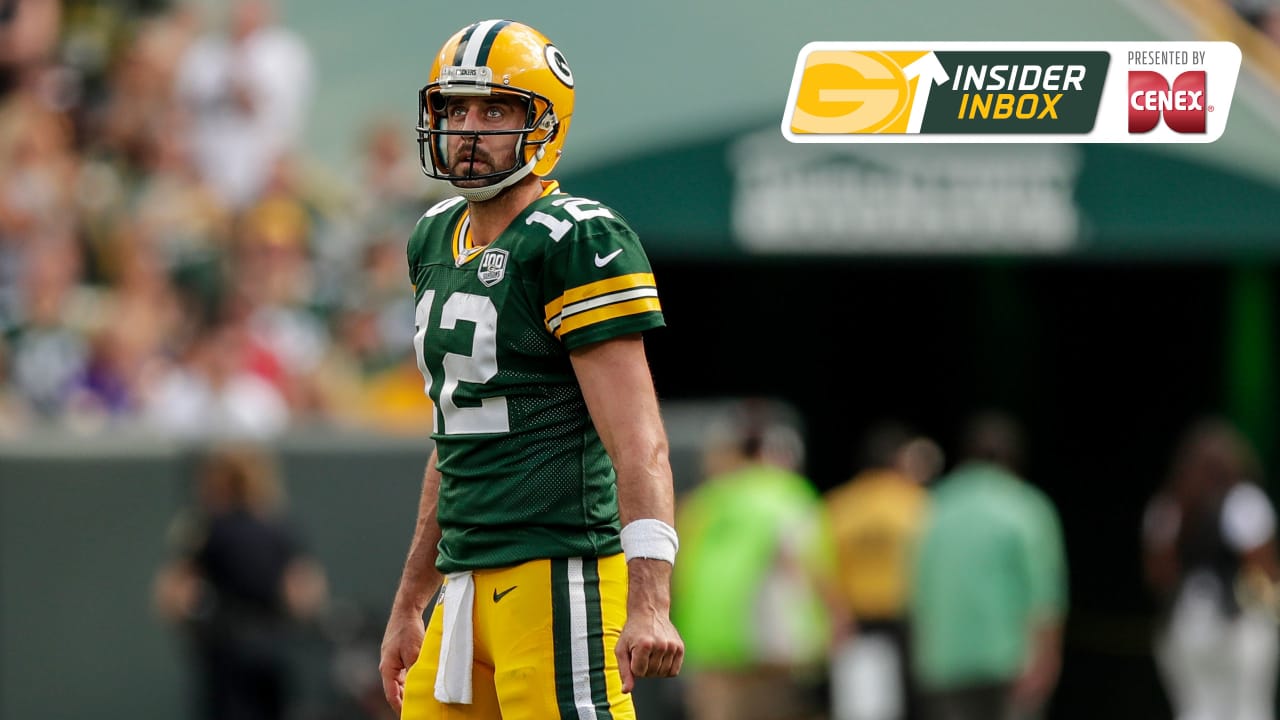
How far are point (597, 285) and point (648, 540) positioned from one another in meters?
0.49

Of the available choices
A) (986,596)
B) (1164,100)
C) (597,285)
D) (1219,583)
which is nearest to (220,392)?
(986,596)

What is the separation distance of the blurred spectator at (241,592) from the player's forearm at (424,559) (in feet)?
19.7

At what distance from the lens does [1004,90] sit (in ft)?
13.7

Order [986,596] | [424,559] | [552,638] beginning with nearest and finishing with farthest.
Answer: [552,638] < [424,559] < [986,596]

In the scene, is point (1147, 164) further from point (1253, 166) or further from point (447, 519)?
point (447, 519)

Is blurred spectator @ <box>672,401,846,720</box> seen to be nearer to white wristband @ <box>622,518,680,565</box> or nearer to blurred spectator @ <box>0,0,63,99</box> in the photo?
blurred spectator @ <box>0,0,63,99</box>

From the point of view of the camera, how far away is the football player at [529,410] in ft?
12.9

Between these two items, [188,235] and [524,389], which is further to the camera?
[188,235]

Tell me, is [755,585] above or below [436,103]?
below

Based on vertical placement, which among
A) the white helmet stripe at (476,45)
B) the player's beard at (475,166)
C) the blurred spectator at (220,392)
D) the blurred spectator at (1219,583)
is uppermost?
the white helmet stripe at (476,45)

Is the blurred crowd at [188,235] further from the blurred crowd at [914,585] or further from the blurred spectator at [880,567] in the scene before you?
the blurred spectator at [880,567]

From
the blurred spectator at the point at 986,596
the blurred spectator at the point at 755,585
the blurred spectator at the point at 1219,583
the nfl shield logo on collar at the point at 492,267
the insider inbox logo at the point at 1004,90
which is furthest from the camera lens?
the blurred spectator at the point at 1219,583

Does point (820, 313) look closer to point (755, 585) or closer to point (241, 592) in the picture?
point (755, 585)

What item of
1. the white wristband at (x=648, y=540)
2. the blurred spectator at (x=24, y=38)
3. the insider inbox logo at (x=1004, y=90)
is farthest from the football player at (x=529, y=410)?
the blurred spectator at (x=24, y=38)
